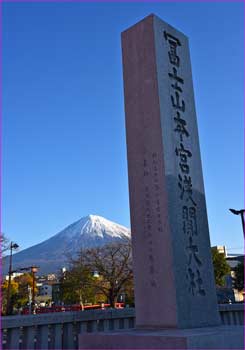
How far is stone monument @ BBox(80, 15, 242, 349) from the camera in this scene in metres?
5.61

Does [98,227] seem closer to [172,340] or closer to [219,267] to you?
[219,267]

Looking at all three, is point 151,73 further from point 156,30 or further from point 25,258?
point 25,258

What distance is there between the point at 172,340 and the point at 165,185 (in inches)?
97.1

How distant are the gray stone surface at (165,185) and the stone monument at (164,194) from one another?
0.02m

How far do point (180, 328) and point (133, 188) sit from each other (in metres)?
2.37

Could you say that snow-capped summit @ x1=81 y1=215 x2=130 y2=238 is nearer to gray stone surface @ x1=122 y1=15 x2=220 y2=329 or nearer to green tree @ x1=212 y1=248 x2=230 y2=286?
green tree @ x1=212 y1=248 x2=230 y2=286

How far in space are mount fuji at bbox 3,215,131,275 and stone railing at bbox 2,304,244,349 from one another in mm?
64883

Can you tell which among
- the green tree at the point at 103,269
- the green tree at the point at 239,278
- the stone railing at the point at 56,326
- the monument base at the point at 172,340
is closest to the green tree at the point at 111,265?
the green tree at the point at 103,269

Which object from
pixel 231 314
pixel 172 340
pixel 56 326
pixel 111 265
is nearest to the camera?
pixel 172 340

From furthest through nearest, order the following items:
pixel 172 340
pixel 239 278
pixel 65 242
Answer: pixel 65 242 → pixel 239 278 → pixel 172 340

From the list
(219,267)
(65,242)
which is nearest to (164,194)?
(219,267)

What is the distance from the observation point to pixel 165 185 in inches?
237

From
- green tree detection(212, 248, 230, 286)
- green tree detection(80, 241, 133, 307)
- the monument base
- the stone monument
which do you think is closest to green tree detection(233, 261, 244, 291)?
green tree detection(212, 248, 230, 286)

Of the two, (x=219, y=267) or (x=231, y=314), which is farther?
(x=219, y=267)
